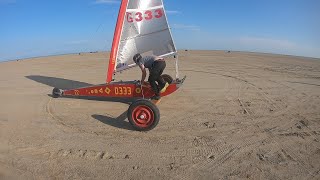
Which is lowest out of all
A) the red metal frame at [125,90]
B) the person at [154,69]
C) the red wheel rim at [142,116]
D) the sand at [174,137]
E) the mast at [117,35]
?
the sand at [174,137]

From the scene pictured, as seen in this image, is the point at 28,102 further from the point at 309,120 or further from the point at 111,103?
the point at 309,120

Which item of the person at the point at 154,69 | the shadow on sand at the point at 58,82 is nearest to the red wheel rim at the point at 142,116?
the person at the point at 154,69

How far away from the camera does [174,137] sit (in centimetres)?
677

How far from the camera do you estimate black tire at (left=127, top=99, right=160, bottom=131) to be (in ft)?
22.7

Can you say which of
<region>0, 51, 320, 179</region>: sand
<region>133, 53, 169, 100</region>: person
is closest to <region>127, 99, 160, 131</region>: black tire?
<region>0, 51, 320, 179</region>: sand

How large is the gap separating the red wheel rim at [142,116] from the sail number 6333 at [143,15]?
3.40 metres

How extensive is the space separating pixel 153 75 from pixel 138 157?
9.56 feet

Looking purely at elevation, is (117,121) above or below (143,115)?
below

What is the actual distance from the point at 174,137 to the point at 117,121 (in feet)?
5.76

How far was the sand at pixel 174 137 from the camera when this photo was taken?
530cm

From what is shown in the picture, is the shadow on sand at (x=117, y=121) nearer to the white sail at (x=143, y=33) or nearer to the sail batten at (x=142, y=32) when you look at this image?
the sail batten at (x=142, y=32)

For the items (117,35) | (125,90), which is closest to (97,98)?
(125,90)

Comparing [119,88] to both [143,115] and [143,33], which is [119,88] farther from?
[143,115]

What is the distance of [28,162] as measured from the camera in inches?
220
